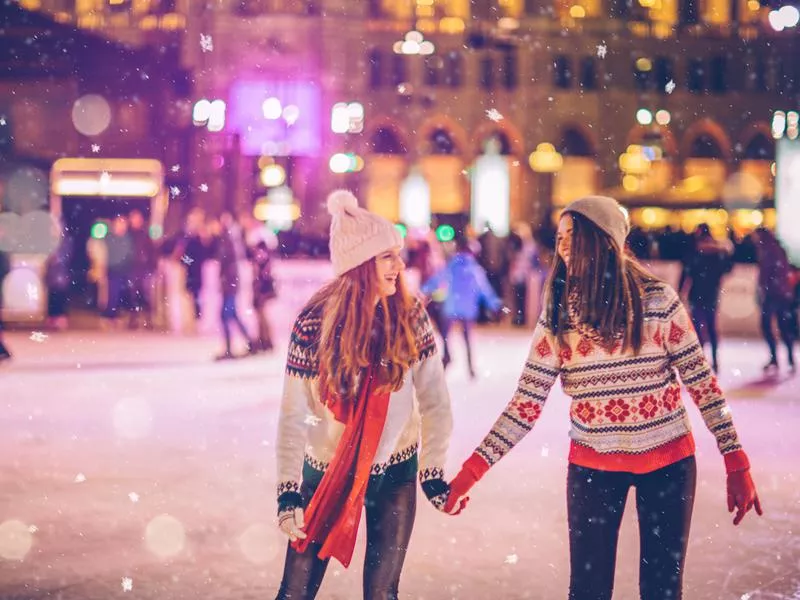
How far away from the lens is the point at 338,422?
11.2ft

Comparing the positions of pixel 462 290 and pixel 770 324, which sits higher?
pixel 462 290

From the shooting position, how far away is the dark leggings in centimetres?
338

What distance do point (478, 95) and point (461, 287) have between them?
36.7 meters

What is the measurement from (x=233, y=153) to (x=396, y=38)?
88.0ft

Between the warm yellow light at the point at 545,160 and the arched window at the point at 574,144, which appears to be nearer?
the warm yellow light at the point at 545,160

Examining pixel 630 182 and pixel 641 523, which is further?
pixel 630 182

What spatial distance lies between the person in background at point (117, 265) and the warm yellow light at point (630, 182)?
31.3 meters

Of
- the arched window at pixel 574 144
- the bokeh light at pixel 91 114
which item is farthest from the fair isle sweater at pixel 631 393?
the arched window at pixel 574 144

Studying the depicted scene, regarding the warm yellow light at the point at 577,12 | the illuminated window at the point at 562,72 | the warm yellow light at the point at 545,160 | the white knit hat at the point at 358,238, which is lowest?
the warm yellow light at the point at 545,160

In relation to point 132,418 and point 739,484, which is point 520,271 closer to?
point 132,418

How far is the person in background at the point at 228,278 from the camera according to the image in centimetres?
1532

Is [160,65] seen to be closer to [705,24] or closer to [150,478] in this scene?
[150,478]

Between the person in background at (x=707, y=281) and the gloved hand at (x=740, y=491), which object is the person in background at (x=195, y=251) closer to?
the person in background at (x=707, y=281)

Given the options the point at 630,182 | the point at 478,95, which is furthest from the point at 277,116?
the point at 630,182
